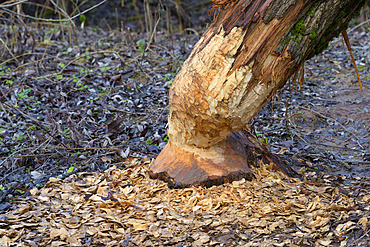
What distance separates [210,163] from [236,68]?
0.83 m

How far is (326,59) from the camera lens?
19.1 ft

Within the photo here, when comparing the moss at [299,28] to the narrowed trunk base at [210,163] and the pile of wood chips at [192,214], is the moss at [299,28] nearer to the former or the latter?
the narrowed trunk base at [210,163]

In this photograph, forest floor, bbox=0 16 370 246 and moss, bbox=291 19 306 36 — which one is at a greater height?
moss, bbox=291 19 306 36

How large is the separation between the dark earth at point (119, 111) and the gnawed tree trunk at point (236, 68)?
0.46 meters

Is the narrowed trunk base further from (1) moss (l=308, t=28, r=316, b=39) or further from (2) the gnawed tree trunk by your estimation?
(1) moss (l=308, t=28, r=316, b=39)

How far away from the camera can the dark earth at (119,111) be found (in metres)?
3.32

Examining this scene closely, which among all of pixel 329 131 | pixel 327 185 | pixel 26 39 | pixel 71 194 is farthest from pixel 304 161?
pixel 26 39

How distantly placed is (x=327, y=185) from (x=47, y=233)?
6.88 ft

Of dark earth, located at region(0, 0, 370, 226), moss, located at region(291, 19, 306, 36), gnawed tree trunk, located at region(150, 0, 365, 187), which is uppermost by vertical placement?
moss, located at region(291, 19, 306, 36)

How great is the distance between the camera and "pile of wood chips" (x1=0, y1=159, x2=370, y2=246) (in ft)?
7.27

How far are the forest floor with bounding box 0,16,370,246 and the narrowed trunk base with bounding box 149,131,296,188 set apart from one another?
0.07 metres

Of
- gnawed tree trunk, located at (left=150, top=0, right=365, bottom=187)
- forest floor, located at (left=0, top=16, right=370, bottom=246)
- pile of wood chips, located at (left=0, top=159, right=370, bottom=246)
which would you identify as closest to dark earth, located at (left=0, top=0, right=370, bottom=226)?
forest floor, located at (left=0, top=16, right=370, bottom=246)

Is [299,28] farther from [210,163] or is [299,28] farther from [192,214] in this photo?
[192,214]

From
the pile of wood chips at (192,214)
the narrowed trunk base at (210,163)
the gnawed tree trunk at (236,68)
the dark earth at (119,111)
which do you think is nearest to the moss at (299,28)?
the gnawed tree trunk at (236,68)
